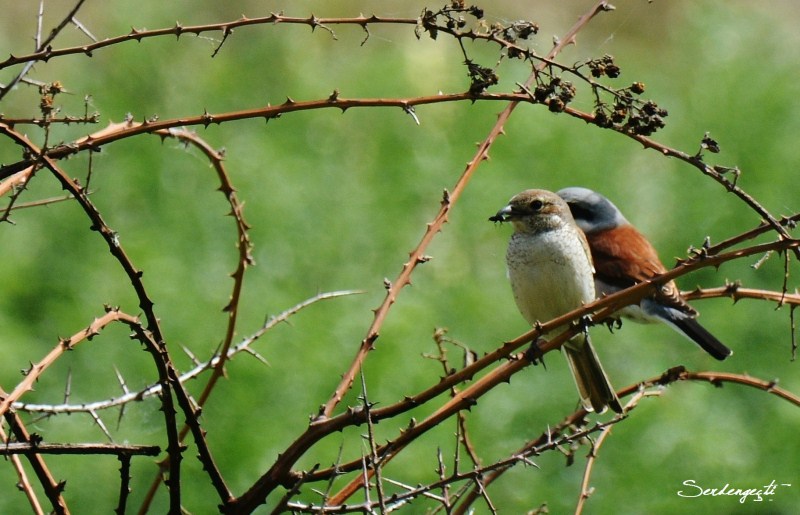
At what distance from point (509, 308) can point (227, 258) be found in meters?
1.65

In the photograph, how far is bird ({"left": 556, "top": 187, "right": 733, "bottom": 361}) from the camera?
5000 mm

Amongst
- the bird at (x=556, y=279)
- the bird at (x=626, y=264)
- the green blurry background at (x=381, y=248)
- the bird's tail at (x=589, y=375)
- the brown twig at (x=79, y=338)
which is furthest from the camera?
the green blurry background at (x=381, y=248)

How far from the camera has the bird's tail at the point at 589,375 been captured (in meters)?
3.76

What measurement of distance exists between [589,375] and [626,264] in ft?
5.06

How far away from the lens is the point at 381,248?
21.5ft

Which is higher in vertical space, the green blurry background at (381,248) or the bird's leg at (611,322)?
the green blurry background at (381,248)

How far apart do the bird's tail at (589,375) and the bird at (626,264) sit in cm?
86

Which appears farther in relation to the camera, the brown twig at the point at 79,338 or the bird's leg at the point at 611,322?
the bird's leg at the point at 611,322

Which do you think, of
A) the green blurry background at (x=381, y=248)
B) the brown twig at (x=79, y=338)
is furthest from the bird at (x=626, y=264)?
the brown twig at (x=79, y=338)

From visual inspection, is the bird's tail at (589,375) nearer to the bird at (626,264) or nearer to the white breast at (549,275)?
the white breast at (549,275)

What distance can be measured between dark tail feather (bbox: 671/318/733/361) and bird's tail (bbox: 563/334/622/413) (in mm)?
1141
